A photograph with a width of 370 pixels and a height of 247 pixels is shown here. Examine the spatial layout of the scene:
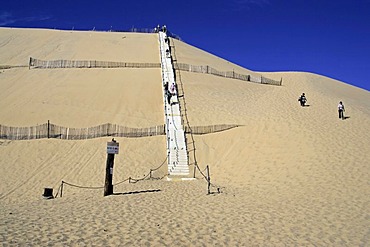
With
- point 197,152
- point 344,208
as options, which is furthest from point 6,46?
point 344,208

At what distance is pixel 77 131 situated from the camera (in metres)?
20.3

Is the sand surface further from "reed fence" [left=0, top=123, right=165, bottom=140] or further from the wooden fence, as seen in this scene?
the wooden fence

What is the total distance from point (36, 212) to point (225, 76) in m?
25.6

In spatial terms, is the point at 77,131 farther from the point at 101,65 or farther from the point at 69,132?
the point at 101,65

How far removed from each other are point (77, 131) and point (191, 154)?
6.40 m

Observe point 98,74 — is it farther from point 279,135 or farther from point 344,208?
point 344,208

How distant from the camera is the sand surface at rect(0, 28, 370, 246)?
7902 millimetres

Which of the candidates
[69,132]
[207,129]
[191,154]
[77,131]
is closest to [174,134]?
[207,129]

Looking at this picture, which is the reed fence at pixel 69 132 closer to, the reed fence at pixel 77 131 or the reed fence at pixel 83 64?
the reed fence at pixel 77 131

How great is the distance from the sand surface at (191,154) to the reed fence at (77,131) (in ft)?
1.33

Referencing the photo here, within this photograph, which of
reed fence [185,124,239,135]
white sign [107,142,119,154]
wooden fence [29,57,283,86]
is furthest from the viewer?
wooden fence [29,57,283,86]

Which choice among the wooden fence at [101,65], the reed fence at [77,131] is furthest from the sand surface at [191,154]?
the wooden fence at [101,65]

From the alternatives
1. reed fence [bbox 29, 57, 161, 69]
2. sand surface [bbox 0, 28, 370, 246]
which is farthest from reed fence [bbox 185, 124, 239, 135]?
reed fence [bbox 29, 57, 161, 69]

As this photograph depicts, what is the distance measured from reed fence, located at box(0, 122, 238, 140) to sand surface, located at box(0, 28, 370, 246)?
40 cm
